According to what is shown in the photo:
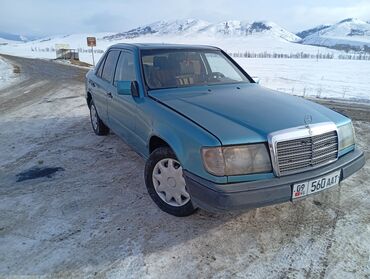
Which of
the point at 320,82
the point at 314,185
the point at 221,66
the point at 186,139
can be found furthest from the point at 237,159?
the point at 320,82

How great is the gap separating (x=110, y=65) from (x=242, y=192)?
3.28 metres

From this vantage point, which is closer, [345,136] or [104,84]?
[345,136]

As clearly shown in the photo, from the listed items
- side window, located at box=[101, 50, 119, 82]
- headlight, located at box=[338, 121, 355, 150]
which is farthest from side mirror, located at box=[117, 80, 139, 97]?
headlight, located at box=[338, 121, 355, 150]

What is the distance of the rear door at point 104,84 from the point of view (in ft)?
15.6

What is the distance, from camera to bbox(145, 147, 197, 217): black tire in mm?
3111

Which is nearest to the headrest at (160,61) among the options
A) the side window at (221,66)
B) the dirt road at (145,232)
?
the side window at (221,66)

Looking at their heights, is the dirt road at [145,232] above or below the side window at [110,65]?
below

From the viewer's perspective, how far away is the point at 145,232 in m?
2.98

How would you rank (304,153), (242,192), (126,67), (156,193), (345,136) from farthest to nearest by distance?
(126,67), (156,193), (345,136), (304,153), (242,192)

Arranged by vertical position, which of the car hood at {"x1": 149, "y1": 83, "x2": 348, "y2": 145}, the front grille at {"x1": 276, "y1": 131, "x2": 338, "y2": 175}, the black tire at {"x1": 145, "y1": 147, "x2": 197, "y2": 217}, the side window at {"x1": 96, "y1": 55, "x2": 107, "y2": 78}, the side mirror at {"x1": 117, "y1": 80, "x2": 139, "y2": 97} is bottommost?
the black tire at {"x1": 145, "y1": 147, "x2": 197, "y2": 217}

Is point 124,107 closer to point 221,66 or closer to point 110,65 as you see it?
point 110,65

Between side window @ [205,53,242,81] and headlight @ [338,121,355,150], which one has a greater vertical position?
side window @ [205,53,242,81]

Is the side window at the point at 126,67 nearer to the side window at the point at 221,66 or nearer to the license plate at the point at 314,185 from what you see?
the side window at the point at 221,66

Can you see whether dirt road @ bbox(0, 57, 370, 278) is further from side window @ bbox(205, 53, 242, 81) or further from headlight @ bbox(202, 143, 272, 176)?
side window @ bbox(205, 53, 242, 81)
